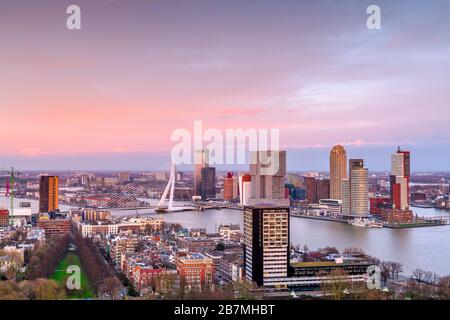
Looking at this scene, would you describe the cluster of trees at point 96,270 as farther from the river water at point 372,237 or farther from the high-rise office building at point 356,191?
the high-rise office building at point 356,191

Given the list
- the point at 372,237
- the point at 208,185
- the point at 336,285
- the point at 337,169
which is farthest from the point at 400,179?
the point at 336,285

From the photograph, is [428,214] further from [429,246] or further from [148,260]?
[148,260]

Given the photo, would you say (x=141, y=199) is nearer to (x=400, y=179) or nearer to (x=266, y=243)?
(x=400, y=179)

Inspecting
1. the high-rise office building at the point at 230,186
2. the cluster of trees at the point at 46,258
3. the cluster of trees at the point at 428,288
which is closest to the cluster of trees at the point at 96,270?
the cluster of trees at the point at 46,258
